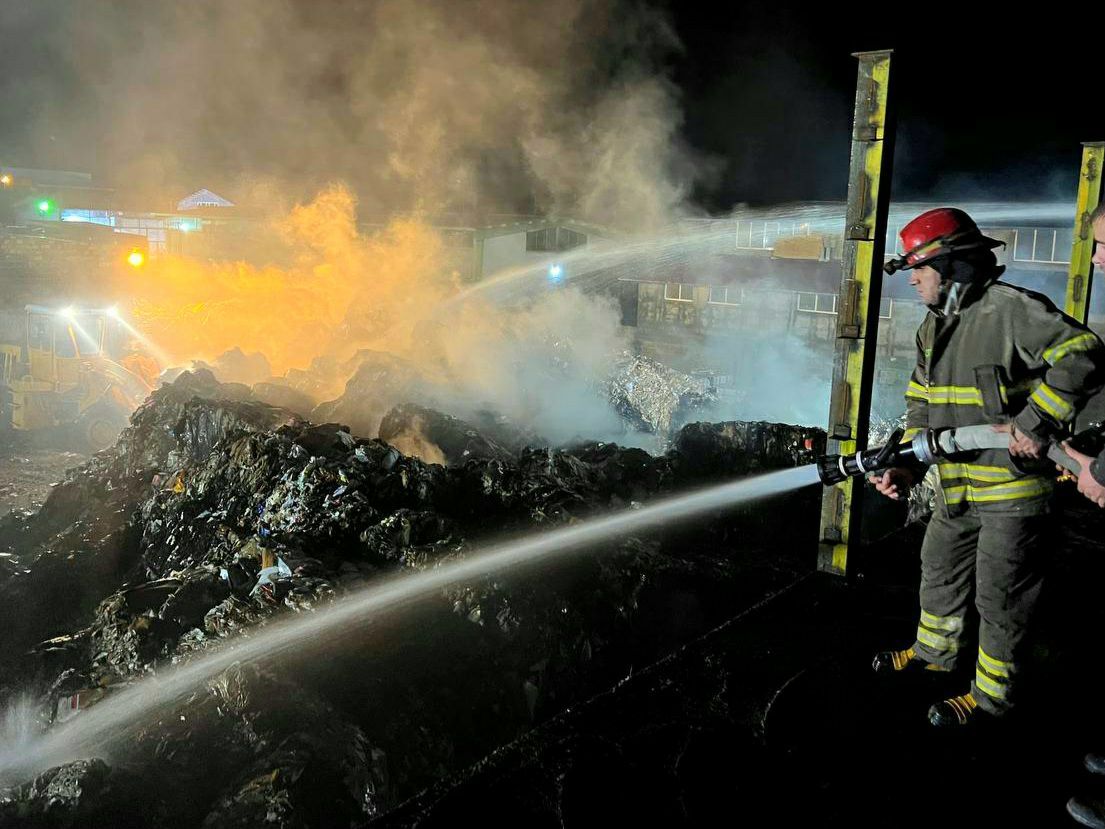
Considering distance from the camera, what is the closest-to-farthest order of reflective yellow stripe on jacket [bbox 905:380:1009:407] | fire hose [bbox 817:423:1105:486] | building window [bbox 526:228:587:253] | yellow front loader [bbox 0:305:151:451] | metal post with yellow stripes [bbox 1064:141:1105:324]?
fire hose [bbox 817:423:1105:486] < reflective yellow stripe on jacket [bbox 905:380:1009:407] < metal post with yellow stripes [bbox 1064:141:1105:324] < yellow front loader [bbox 0:305:151:451] < building window [bbox 526:228:587:253]

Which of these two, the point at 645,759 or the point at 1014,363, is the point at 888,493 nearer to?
the point at 1014,363

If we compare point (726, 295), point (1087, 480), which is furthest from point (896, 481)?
point (726, 295)

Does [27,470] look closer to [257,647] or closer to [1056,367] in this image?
[257,647]

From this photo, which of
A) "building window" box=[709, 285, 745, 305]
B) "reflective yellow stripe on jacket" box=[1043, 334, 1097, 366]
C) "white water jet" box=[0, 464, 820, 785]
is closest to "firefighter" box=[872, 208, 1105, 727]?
"reflective yellow stripe on jacket" box=[1043, 334, 1097, 366]

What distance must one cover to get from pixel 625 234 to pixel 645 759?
1827 cm

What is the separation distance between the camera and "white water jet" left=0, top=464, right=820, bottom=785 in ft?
11.5

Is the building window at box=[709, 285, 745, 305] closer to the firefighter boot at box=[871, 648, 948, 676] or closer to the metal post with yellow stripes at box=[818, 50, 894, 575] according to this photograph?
the metal post with yellow stripes at box=[818, 50, 894, 575]

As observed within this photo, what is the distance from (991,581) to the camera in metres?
2.52

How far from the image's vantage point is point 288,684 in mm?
3584

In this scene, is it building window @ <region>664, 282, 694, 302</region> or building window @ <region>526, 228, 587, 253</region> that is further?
building window @ <region>526, 228, 587, 253</region>

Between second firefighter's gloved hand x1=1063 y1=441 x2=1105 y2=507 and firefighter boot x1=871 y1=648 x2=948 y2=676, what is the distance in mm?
990

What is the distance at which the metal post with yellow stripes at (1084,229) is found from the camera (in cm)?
602

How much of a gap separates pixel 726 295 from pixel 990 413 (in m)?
17.8

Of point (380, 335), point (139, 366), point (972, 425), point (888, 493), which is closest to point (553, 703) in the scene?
point (888, 493)
